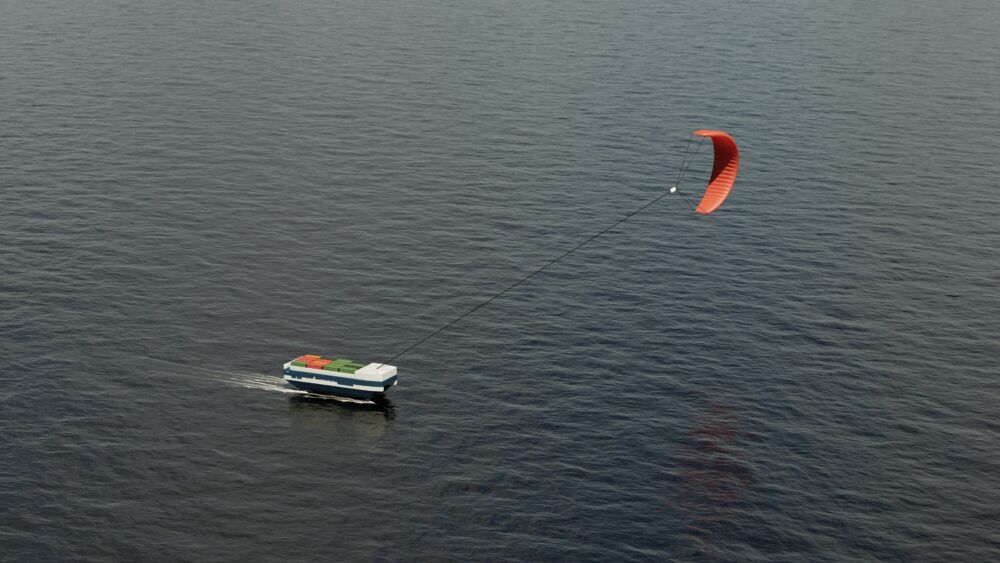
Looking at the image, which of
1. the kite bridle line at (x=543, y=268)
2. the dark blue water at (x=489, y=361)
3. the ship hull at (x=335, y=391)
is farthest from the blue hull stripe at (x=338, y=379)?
the kite bridle line at (x=543, y=268)

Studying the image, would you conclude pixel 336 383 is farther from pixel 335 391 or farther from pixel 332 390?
pixel 335 391

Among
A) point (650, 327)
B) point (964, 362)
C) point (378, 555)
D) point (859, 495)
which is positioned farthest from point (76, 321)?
point (964, 362)

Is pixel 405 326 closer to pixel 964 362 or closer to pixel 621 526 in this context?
pixel 621 526

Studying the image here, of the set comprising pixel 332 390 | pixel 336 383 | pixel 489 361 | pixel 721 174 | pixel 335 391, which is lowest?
pixel 489 361

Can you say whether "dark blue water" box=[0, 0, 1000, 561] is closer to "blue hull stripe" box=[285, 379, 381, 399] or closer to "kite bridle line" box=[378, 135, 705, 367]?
"kite bridle line" box=[378, 135, 705, 367]

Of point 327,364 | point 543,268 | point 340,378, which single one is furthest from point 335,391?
point 543,268
